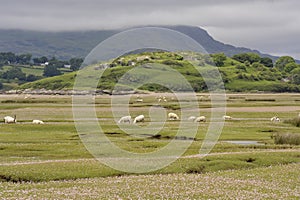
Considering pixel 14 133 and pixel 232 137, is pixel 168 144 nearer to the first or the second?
pixel 232 137

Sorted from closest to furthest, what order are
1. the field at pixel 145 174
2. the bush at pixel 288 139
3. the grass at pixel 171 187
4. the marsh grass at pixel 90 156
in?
the grass at pixel 171 187, the field at pixel 145 174, the marsh grass at pixel 90 156, the bush at pixel 288 139

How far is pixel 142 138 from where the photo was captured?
55.3 meters

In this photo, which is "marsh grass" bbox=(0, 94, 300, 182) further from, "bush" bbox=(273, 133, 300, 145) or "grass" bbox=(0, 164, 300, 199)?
"grass" bbox=(0, 164, 300, 199)

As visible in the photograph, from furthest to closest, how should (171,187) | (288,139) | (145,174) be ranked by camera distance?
(288,139) < (145,174) < (171,187)

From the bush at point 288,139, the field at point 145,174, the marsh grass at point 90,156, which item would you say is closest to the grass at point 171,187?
the field at point 145,174

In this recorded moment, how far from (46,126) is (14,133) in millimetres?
8743

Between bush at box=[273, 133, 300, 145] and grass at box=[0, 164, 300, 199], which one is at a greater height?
grass at box=[0, 164, 300, 199]

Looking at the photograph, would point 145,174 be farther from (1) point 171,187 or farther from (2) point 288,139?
(2) point 288,139

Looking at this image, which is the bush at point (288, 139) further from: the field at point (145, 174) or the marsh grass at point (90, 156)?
the field at point (145, 174)

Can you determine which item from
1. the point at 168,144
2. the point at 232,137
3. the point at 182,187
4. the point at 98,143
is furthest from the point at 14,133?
the point at 182,187

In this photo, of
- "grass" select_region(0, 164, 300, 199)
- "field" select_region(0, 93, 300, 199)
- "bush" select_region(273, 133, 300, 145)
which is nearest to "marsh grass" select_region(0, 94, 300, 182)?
"field" select_region(0, 93, 300, 199)

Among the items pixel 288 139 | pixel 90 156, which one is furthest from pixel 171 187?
pixel 288 139

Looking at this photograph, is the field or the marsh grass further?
the marsh grass

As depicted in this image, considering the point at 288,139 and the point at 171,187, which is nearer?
the point at 171,187
